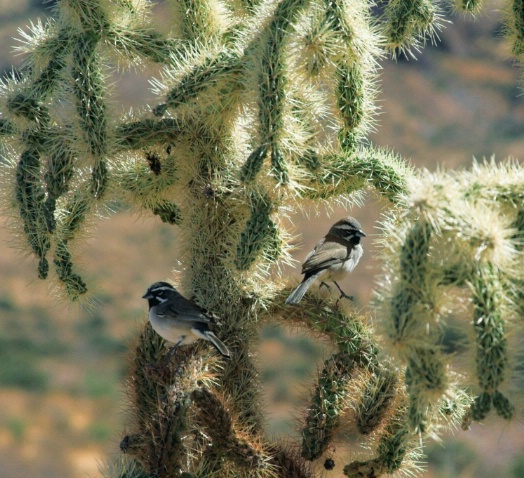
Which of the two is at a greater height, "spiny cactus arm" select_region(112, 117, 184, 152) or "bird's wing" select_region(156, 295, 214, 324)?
"spiny cactus arm" select_region(112, 117, 184, 152)

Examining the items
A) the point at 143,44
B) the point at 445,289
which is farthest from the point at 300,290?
the point at 143,44

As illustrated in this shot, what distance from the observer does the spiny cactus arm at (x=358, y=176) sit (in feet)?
11.2

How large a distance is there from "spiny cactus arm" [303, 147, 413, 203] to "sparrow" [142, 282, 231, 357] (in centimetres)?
64

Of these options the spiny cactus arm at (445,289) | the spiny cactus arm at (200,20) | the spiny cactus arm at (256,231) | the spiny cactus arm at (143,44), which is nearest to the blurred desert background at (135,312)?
the spiny cactus arm at (200,20)

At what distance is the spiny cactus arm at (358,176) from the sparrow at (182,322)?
0.64 meters

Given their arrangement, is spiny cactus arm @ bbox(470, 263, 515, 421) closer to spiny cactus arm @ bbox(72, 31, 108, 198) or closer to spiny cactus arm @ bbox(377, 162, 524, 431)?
spiny cactus arm @ bbox(377, 162, 524, 431)

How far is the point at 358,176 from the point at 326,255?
405 mm

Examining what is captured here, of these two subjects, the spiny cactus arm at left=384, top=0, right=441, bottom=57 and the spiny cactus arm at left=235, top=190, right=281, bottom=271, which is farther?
the spiny cactus arm at left=384, top=0, right=441, bottom=57

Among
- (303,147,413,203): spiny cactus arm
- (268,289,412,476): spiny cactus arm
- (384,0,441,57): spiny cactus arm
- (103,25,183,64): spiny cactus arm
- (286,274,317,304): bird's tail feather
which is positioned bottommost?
(268,289,412,476): spiny cactus arm

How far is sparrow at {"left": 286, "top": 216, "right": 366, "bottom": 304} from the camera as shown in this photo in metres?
3.50

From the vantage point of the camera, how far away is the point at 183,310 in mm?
3189

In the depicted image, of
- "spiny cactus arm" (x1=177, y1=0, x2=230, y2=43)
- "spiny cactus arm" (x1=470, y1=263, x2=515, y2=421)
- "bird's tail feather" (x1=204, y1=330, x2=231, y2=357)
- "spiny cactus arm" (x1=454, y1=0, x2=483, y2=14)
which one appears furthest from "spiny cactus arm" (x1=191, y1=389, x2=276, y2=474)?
→ "spiny cactus arm" (x1=454, y1=0, x2=483, y2=14)

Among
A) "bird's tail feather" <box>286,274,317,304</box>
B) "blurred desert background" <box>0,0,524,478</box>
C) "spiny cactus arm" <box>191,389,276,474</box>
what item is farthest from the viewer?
"blurred desert background" <box>0,0,524,478</box>

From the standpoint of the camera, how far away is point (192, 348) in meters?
3.34
